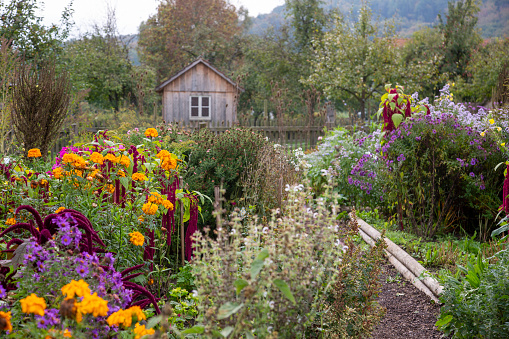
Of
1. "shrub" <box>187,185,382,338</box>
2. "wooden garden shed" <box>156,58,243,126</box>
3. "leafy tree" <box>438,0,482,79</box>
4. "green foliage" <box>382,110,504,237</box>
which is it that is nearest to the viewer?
"shrub" <box>187,185,382,338</box>

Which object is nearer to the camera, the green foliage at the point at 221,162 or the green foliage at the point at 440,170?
the green foliage at the point at 440,170

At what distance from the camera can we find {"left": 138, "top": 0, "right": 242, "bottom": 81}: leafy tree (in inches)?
1129

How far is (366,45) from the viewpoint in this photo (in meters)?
18.5

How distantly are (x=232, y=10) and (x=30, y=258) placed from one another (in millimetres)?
33369

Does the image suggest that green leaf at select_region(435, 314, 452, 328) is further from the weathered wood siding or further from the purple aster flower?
the weathered wood siding

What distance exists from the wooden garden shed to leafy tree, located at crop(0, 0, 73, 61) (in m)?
8.20

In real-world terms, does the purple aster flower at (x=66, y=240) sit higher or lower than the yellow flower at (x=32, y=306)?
higher

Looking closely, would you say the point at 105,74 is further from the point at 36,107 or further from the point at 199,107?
the point at 36,107

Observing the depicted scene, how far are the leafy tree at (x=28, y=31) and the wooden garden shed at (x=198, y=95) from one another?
820 cm

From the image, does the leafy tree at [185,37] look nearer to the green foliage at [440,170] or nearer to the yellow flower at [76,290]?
the green foliage at [440,170]

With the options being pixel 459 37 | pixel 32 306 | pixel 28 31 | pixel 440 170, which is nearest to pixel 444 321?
pixel 440 170

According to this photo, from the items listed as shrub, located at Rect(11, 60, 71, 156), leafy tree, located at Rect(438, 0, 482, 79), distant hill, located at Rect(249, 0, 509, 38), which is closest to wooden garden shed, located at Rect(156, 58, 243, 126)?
leafy tree, located at Rect(438, 0, 482, 79)

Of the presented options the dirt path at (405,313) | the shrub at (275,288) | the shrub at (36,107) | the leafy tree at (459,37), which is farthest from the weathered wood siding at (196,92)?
the shrub at (275,288)

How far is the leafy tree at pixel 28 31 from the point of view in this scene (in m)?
11.0
